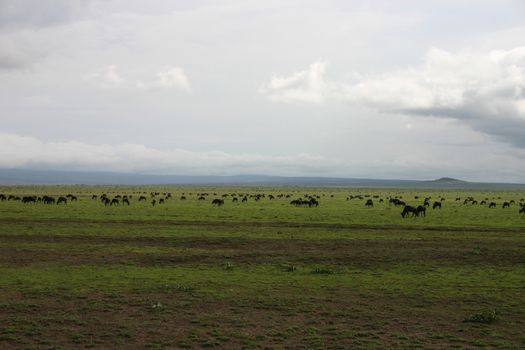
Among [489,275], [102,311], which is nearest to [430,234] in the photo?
[489,275]

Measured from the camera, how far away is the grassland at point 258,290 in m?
11.6

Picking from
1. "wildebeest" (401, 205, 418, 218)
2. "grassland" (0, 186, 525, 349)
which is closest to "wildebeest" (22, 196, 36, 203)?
"grassland" (0, 186, 525, 349)

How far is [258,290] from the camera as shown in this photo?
1597 centimetres

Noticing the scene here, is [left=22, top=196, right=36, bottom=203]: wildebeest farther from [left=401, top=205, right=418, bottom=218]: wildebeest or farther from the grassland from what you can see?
[left=401, top=205, right=418, bottom=218]: wildebeest

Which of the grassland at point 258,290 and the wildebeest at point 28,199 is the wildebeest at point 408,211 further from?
the wildebeest at point 28,199

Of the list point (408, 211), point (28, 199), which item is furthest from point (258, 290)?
point (28, 199)

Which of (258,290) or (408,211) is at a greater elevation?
(408,211)

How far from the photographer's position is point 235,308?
1382cm

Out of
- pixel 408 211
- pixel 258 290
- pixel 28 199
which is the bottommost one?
pixel 258 290

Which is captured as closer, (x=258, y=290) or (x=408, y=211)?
(x=258, y=290)

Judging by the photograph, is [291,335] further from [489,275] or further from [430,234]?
[430,234]

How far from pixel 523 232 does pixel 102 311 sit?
29585mm

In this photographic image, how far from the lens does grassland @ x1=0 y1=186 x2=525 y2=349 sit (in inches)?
456

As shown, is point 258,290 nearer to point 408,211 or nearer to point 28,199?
point 408,211
